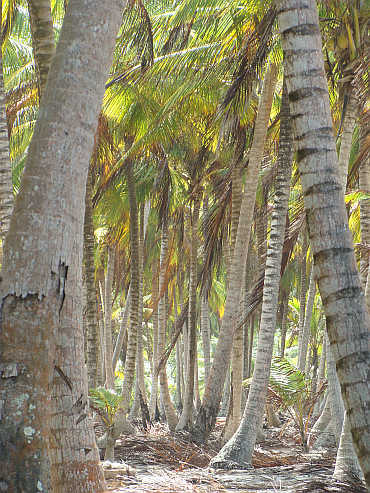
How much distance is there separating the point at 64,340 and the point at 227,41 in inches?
273

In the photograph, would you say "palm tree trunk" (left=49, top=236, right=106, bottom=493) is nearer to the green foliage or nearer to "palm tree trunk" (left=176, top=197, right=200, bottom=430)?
the green foliage

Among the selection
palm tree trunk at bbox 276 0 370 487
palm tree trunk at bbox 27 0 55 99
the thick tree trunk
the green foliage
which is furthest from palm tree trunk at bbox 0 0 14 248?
palm tree trunk at bbox 276 0 370 487

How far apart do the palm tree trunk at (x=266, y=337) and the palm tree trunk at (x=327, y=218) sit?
15.4ft

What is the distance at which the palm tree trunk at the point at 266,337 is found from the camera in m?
6.84

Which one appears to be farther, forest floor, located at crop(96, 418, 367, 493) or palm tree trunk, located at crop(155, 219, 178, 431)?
palm tree trunk, located at crop(155, 219, 178, 431)

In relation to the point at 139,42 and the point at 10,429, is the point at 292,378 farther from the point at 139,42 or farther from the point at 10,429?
the point at 10,429

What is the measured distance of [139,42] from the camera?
24.8ft

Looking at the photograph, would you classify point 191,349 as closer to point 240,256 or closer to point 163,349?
point 163,349

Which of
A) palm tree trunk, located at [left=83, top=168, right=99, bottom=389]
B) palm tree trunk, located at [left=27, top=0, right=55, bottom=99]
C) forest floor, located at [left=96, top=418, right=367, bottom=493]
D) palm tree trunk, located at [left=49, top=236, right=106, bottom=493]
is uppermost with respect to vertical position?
palm tree trunk, located at [left=27, top=0, right=55, bottom=99]

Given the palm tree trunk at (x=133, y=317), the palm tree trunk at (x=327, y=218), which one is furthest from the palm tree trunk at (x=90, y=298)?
the palm tree trunk at (x=327, y=218)

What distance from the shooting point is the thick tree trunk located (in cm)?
238

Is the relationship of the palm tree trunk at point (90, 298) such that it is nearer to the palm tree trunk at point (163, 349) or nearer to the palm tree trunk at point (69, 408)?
the palm tree trunk at point (163, 349)

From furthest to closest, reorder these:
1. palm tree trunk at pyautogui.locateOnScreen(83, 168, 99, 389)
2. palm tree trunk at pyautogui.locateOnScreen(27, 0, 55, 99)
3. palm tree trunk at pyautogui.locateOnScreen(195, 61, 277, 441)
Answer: palm tree trunk at pyautogui.locateOnScreen(83, 168, 99, 389)
palm tree trunk at pyautogui.locateOnScreen(195, 61, 277, 441)
palm tree trunk at pyautogui.locateOnScreen(27, 0, 55, 99)

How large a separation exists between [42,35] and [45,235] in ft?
10.7
